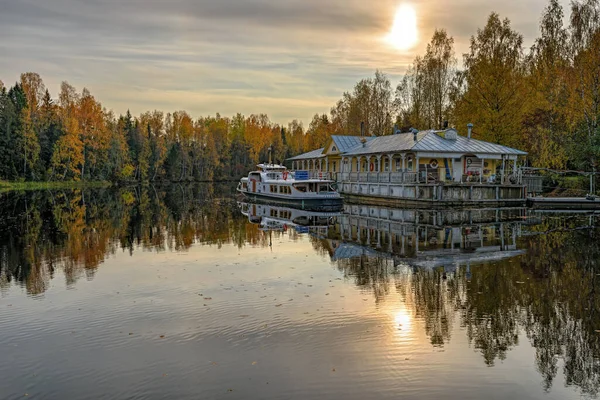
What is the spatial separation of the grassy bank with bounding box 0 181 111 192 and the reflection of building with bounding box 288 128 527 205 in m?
47.0

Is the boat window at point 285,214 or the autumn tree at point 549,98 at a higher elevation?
the autumn tree at point 549,98

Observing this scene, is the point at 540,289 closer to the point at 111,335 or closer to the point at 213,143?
the point at 111,335

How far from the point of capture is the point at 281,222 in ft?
104

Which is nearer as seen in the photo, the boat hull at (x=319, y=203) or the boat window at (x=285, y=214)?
the boat window at (x=285, y=214)

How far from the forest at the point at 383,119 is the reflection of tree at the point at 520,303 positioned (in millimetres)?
27279

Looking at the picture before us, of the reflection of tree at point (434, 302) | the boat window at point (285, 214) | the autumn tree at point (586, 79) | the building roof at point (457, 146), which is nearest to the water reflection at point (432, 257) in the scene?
the reflection of tree at point (434, 302)

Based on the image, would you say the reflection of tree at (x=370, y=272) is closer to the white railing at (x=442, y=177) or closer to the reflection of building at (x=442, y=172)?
the reflection of building at (x=442, y=172)

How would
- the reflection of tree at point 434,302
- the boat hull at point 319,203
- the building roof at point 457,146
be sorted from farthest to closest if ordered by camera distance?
the building roof at point 457,146 → the boat hull at point 319,203 → the reflection of tree at point 434,302

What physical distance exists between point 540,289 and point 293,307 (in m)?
6.81

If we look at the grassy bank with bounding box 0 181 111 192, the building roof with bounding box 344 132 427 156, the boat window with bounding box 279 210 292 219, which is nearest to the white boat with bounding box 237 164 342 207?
the boat window with bounding box 279 210 292 219

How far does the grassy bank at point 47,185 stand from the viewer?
6796 cm

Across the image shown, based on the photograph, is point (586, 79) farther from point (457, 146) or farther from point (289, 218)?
point (289, 218)

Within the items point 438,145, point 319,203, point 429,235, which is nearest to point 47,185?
point 319,203

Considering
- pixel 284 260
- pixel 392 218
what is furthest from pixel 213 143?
pixel 284 260
